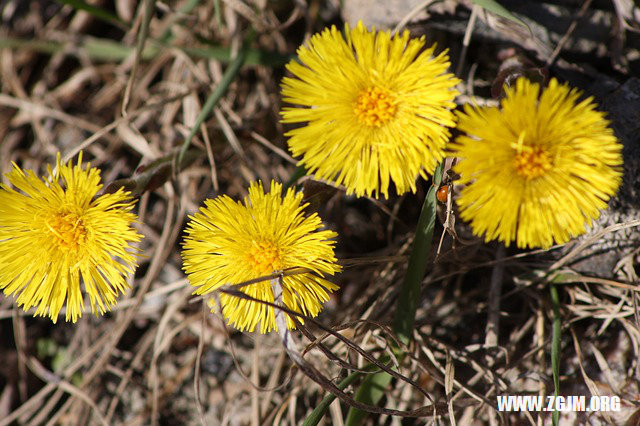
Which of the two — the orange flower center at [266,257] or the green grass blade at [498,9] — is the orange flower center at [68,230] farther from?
the green grass blade at [498,9]

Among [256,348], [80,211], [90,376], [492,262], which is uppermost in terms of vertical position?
[492,262]

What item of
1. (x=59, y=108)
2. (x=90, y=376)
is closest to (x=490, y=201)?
(x=90, y=376)

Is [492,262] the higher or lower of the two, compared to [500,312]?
higher

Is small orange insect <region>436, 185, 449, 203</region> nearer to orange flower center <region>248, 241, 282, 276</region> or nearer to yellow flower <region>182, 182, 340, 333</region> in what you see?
yellow flower <region>182, 182, 340, 333</region>

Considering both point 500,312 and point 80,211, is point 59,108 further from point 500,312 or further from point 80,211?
point 500,312

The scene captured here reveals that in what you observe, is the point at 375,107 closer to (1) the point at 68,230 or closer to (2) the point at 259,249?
(2) the point at 259,249

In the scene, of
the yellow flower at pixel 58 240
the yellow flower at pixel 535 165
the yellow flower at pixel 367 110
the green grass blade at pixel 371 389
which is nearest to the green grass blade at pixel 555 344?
the yellow flower at pixel 535 165

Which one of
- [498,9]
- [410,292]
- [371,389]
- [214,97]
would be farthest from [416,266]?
[214,97]
